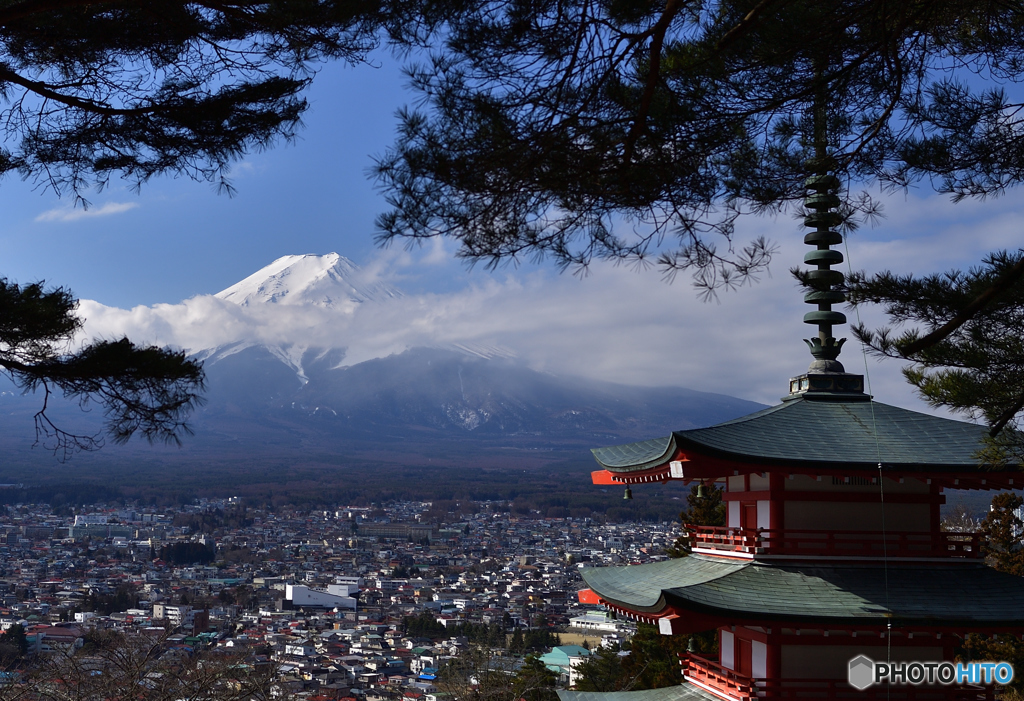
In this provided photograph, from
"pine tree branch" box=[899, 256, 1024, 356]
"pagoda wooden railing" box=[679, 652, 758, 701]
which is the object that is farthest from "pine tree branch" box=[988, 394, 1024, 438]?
"pagoda wooden railing" box=[679, 652, 758, 701]

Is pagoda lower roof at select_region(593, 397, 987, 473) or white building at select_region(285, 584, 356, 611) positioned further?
white building at select_region(285, 584, 356, 611)

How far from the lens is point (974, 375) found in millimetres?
5324

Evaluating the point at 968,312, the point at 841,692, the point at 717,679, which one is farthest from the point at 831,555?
the point at 968,312

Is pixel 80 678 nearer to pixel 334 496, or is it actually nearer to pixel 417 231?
pixel 417 231

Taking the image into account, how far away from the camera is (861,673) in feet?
22.7

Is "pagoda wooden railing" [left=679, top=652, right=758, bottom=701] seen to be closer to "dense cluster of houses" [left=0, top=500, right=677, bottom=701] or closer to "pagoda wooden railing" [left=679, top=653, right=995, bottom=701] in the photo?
"pagoda wooden railing" [left=679, top=653, right=995, bottom=701]

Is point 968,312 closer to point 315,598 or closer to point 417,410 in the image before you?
point 315,598

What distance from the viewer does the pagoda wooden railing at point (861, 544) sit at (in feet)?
23.5

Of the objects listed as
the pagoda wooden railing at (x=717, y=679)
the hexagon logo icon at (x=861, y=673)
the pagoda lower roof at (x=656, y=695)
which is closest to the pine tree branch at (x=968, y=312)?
the hexagon logo icon at (x=861, y=673)

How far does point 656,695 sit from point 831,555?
236 cm

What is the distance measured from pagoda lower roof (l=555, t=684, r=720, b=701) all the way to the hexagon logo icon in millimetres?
1285

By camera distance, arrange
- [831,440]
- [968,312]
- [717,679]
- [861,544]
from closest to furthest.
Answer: [968,312] < [861,544] < [831,440] < [717,679]

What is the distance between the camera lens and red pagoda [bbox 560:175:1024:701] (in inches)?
264

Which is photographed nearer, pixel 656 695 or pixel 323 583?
pixel 656 695
